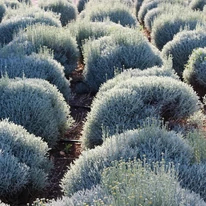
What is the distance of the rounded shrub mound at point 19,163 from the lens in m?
4.70

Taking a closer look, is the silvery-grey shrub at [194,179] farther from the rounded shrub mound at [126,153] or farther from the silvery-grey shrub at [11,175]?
the silvery-grey shrub at [11,175]

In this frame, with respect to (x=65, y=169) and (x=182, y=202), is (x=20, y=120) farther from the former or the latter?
(x=182, y=202)

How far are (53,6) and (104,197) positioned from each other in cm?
1208

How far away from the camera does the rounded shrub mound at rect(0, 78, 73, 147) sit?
233 inches

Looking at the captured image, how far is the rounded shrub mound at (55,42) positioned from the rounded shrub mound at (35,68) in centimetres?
105

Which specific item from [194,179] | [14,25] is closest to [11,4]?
[14,25]

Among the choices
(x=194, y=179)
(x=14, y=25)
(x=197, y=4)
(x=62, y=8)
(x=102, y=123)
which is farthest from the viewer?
(x=197, y=4)

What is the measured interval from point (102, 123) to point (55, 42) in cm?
376

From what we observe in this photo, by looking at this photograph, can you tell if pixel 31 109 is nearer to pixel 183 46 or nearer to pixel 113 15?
pixel 183 46

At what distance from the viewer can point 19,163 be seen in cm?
477

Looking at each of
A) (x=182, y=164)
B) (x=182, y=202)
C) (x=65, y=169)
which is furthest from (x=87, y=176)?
(x=65, y=169)

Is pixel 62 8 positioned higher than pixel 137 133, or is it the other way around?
pixel 137 133

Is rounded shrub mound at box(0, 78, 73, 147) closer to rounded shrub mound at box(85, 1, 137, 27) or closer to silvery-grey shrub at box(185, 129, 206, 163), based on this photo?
silvery-grey shrub at box(185, 129, 206, 163)

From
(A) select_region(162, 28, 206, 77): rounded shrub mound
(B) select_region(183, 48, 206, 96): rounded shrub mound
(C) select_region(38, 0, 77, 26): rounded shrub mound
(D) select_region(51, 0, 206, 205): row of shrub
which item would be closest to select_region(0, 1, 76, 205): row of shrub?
(D) select_region(51, 0, 206, 205): row of shrub
